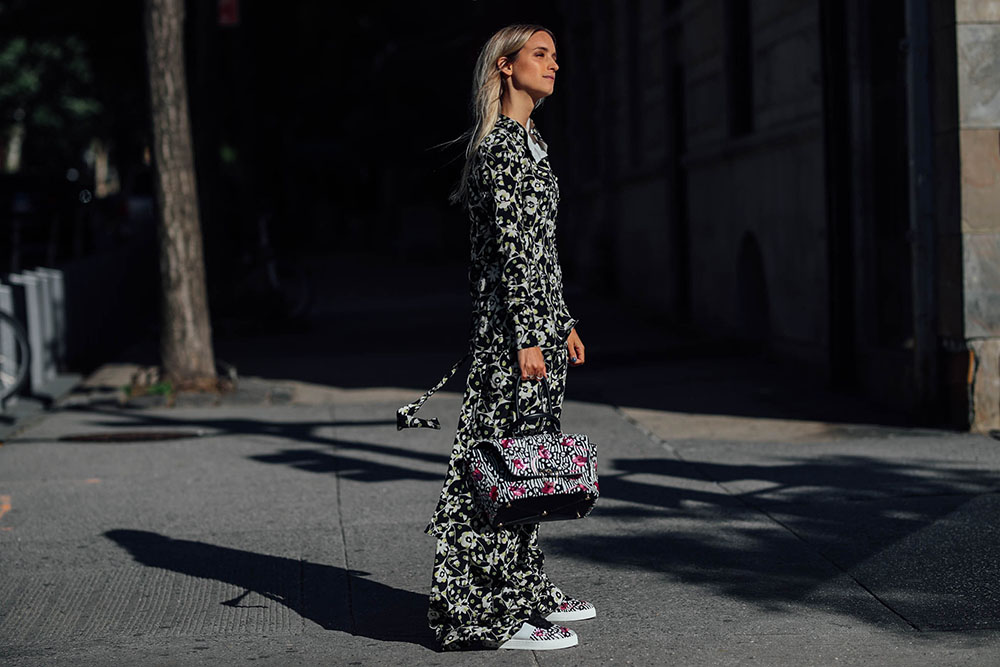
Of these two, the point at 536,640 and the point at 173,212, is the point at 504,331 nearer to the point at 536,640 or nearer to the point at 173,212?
the point at 536,640

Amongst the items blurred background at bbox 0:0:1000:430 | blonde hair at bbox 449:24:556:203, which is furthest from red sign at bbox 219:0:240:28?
blonde hair at bbox 449:24:556:203

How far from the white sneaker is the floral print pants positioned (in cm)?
4

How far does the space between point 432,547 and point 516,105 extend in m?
2.39

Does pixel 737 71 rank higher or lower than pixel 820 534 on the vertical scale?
higher

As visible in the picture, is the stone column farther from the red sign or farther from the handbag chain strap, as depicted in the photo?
the red sign

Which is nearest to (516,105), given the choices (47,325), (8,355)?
(8,355)

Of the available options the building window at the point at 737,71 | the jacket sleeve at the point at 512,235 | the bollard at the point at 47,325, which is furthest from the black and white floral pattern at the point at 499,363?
the building window at the point at 737,71

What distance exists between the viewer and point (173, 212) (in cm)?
1123

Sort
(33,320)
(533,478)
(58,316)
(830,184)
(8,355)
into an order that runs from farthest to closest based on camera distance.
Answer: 1. (58,316)
2. (33,320)
3. (8,355)
4. (830,184)
5. (533,478)

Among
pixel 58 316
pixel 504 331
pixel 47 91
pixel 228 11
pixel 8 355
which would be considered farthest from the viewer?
pixel 47 91

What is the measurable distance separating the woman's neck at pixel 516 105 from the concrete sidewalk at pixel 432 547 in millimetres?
1778

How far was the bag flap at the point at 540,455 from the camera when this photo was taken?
4395 millimetres

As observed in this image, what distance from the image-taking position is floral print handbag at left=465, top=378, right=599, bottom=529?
4391 mm

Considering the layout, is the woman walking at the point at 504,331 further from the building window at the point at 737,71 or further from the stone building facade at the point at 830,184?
the building window at the point at 737,71
